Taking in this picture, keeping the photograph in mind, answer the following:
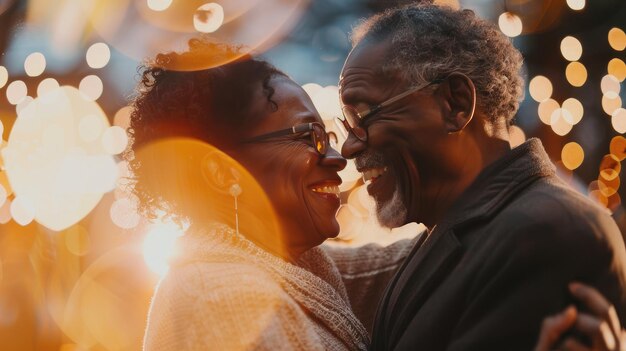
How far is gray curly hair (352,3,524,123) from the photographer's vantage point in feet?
10.4

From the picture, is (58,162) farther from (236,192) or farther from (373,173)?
(373,173)

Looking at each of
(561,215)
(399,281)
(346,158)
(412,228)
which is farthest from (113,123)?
(561,215)

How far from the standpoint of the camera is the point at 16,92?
679 centimetres

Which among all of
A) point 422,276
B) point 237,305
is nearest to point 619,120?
point 422,276

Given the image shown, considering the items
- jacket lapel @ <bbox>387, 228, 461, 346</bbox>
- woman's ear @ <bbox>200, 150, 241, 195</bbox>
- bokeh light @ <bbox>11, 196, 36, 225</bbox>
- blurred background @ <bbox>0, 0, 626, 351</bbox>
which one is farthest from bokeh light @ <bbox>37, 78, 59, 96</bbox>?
jacket lapel @ <bbox>387, 228, 461, 346</bbox>

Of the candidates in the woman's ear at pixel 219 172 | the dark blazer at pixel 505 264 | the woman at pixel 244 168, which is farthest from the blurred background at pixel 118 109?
the dark blazer at pixel 505 264

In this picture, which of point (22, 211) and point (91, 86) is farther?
point (22, 211)

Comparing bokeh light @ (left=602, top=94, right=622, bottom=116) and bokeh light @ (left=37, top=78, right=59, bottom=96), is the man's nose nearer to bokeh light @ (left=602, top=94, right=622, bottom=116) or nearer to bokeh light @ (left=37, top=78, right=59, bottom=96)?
bokeh light @ (left=37, top=78, right=59, bottom=96)

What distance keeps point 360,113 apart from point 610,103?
4.20 m

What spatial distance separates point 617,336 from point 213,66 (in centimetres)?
187

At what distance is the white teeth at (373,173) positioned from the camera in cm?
330

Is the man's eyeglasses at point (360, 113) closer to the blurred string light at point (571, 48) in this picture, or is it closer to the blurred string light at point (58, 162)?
the blurred string light at point (571, 48)

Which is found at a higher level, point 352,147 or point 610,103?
point 352,147

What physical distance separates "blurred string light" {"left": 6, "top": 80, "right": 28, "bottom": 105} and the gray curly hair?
4.30 meters
